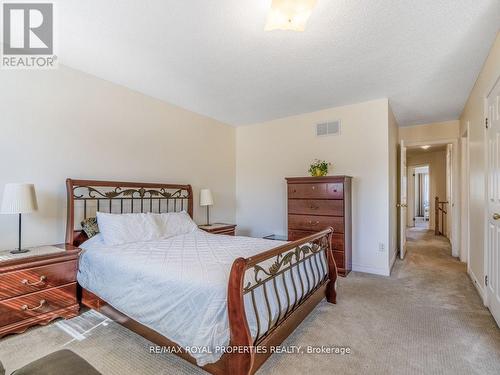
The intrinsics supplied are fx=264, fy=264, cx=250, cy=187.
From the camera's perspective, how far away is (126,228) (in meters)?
2.81

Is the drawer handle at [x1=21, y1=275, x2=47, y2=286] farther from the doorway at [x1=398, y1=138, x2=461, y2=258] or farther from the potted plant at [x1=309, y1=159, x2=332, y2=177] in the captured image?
the doorway at [x1=398, y1=138, x2=461, y2=258]

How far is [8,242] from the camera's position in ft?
8.17

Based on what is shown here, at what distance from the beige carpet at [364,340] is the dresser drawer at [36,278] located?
1.18 ft

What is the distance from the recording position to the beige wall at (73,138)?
2.54 meters

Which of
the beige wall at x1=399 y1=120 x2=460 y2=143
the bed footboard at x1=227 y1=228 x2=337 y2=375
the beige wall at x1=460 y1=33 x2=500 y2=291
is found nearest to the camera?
the bed footboard at x1=227 y1=228 x2=337 y2=375

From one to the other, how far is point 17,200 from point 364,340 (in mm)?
3113

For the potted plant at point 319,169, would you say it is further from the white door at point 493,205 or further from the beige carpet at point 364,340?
the white door at point 493,205

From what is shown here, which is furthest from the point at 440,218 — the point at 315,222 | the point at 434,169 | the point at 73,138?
the point at 73,138

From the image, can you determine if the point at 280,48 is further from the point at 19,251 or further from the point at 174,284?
the point at 19,251

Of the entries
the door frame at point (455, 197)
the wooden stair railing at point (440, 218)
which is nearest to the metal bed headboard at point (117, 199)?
the door frame at point (455, 197)

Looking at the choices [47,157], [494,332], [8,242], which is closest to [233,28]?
[47,157]

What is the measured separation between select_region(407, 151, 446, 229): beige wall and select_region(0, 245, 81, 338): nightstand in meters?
8.61

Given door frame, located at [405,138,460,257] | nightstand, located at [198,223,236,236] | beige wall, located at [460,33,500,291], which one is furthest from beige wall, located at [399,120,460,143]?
nightstand, located at [198,223,236,236]

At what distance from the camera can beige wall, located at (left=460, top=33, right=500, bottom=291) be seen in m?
2.51
